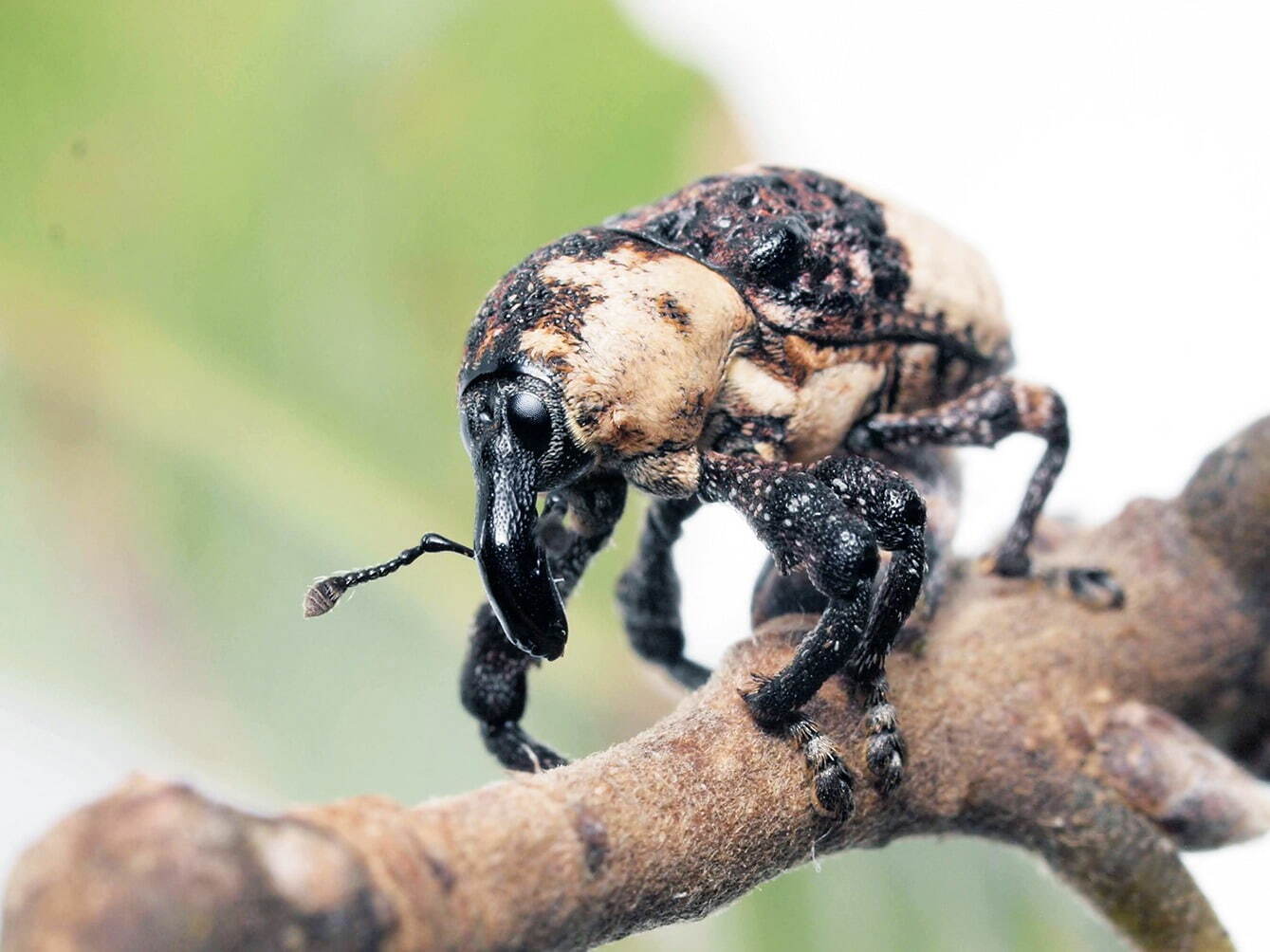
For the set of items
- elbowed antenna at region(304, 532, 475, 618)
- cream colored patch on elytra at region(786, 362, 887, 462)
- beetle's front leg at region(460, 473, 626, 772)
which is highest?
cream colored patch on elytra at region(786, 362, 887, 462)

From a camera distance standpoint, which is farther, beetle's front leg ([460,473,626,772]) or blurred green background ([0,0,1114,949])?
blurred green background ([0,0,1114,949])

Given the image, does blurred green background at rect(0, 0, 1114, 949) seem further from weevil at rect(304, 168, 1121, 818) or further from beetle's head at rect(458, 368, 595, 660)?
beetle's head at rect(458, 368, 595, 660)

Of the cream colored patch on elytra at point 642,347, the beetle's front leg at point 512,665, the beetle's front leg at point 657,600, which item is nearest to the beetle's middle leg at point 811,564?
the cream colored patch on elytra at point 642,347

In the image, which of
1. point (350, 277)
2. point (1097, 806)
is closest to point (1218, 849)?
point (1097, 806)

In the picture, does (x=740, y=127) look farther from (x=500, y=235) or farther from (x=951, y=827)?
(x=951, y=827)

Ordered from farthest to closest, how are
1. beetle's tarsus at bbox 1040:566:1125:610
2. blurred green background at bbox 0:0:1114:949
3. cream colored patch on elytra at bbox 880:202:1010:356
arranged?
1. blurred green background at bbox 0:0:1114:949
2. beetle's tarsus at bbox 1040:566:1125:610
3. cream colored patch on elytra at bbox 880:202:1010:356

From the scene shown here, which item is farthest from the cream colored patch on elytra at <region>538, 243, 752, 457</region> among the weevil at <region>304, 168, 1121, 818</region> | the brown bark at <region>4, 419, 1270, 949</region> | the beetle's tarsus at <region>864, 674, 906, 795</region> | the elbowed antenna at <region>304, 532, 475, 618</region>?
the beetle's tarsus at <region>864, 674, 906, 795</region>

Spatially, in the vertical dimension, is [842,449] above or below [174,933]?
above
